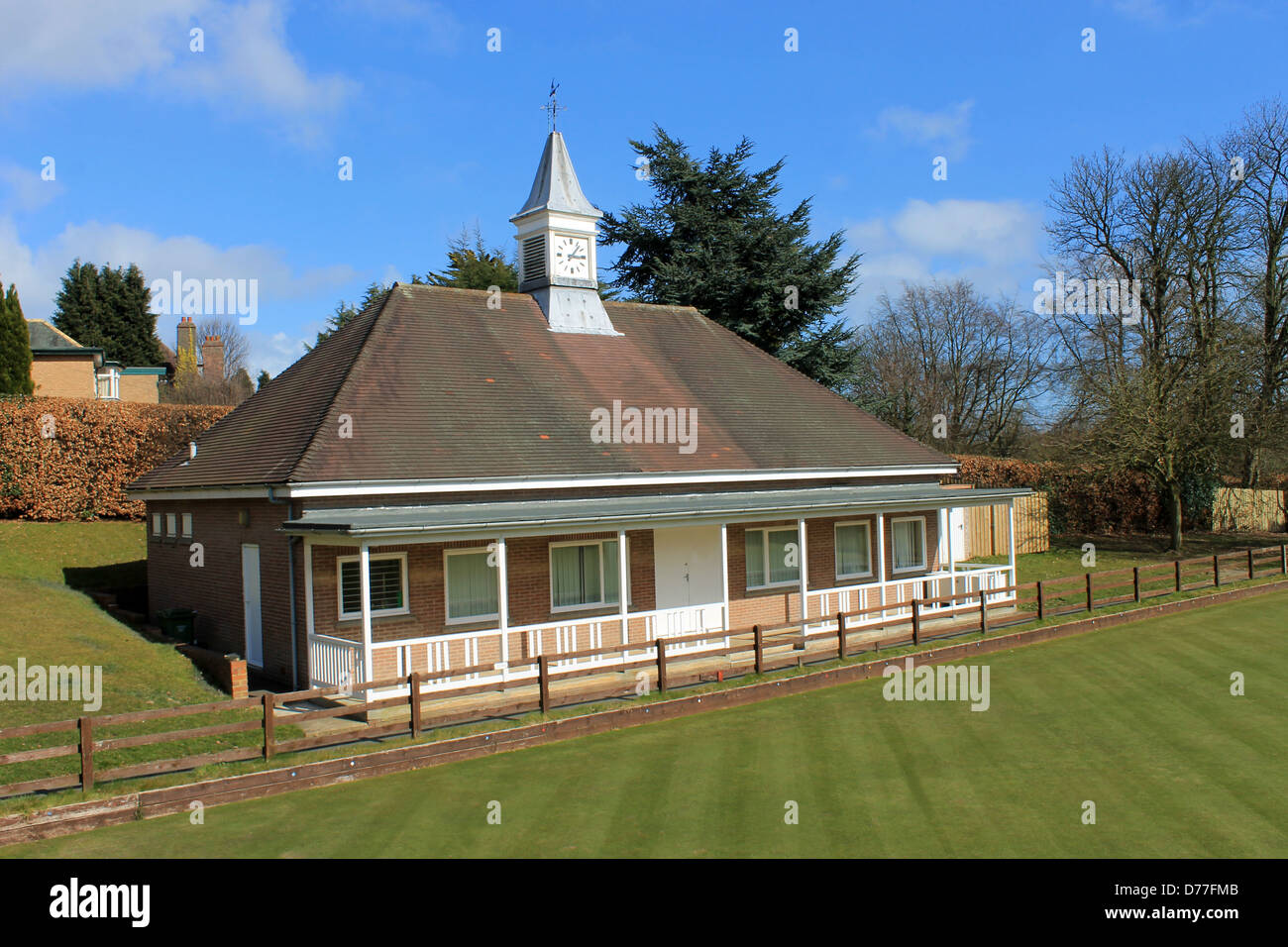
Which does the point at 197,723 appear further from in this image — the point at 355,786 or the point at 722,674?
the point at 722,674

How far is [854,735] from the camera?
512 inches

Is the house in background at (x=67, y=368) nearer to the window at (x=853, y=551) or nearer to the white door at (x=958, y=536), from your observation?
the window at (x=853, y=551)

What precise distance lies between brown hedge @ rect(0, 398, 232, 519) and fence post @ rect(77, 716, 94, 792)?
1681cm

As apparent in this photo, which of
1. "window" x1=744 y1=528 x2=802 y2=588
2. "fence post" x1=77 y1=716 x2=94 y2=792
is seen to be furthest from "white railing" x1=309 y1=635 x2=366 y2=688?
"window" x1=744 y1=528 x2=802 y2=588

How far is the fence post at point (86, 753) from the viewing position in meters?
10.2

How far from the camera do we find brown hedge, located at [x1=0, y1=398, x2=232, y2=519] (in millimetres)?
24016

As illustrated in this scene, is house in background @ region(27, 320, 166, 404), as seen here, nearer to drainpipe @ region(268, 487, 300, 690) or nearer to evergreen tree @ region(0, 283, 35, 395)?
evergreen tree @ region(0, 283, 35, 395)

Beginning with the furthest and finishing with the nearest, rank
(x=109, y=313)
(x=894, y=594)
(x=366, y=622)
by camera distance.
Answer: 1. (x=109, y=313)
2. (x=894, y=594)
3. (x=366, y=622)

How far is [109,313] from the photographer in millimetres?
54188

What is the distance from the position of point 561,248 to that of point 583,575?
913 cm

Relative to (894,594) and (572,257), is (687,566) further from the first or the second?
(572,257)

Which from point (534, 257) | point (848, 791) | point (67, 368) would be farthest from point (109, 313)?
point (848, 791)

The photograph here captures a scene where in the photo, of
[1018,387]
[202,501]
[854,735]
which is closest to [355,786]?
[854,735]
